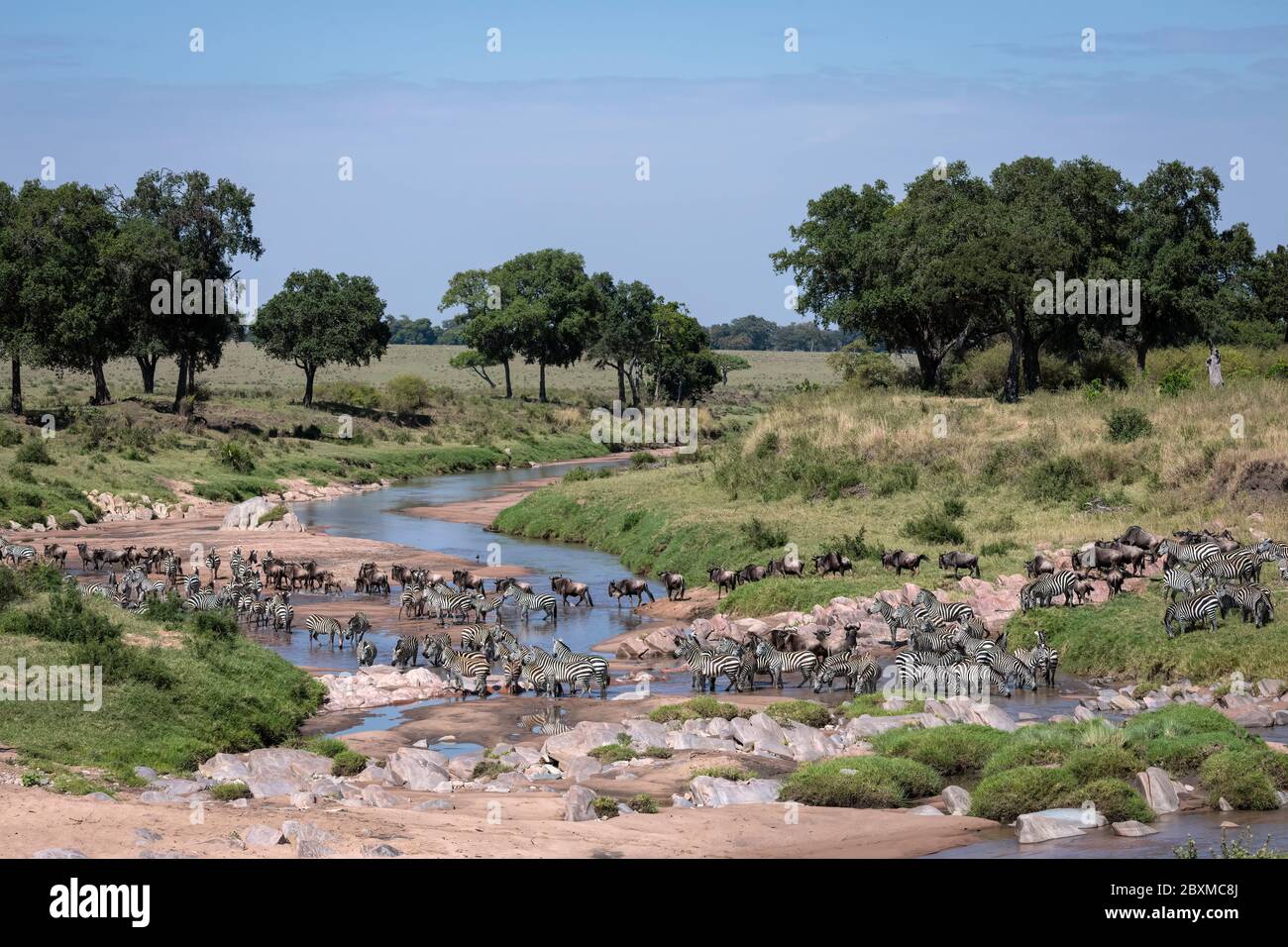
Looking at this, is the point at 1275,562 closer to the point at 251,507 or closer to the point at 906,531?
the point at 906,531

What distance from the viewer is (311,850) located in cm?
1280

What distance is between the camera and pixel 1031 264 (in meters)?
51.8

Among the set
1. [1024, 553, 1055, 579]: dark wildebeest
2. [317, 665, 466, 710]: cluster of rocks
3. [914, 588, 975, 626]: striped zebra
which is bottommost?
[317, 665, 466, 710]: cluster of rocks

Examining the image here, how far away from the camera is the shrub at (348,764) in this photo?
687 inches

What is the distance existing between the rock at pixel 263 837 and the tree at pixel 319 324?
67.1m

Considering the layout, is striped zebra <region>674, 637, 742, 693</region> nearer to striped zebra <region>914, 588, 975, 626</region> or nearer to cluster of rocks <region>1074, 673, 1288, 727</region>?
striped zebra <region>914, 588, 975, 626</region>

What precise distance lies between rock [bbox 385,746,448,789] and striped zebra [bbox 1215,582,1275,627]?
43.6 ft

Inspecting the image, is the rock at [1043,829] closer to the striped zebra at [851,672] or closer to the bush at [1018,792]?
the bush at [1018,792]

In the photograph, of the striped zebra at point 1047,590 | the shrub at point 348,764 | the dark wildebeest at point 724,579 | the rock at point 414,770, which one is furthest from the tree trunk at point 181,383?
the rock at point 414,770

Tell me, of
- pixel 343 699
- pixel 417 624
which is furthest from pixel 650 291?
pixel 343 699

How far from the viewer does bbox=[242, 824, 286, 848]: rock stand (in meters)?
13.2

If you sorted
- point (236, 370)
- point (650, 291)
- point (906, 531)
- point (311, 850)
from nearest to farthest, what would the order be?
1. point (311, 850)
2. point (906, 531)
3. point (650, 291)
4. point (236, 370)

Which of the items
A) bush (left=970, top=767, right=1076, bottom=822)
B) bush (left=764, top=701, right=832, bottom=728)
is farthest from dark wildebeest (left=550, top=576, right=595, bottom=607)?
bush (left=970, top=767, right=1076, bottom=822)

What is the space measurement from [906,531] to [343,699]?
16.5 m
